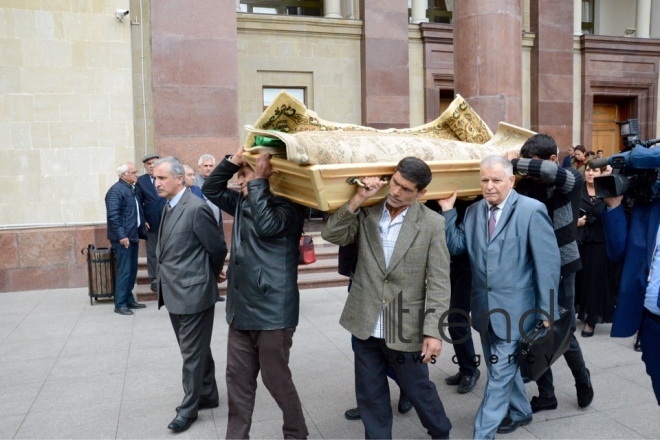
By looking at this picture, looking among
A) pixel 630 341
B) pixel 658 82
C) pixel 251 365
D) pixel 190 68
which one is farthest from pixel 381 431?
pixel 658 82

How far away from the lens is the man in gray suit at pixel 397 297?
3189 mm

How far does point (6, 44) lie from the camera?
332 inches

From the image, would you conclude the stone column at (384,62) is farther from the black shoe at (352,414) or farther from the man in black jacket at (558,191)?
the black shoe at (352,414)

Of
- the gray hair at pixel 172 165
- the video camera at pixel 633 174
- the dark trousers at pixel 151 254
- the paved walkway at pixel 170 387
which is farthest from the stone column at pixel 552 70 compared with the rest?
the gray hair at pixel 172 165

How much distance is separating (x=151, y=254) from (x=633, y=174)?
6.22 m

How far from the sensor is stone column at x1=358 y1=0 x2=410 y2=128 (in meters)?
12.2

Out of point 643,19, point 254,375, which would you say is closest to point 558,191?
point 254,375

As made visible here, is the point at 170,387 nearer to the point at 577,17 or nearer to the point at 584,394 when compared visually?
the point at 584,394

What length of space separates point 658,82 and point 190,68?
12.6 meters

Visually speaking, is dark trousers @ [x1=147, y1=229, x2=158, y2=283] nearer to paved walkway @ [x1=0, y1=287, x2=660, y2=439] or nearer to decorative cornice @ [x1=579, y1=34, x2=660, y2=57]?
paved walkway @ [x1=0, y1=287, x2=660, y2=439]

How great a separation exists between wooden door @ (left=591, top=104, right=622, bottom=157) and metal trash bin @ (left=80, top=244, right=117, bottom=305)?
1266cm

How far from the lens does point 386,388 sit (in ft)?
11.1

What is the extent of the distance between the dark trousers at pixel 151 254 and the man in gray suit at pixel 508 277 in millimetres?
5371

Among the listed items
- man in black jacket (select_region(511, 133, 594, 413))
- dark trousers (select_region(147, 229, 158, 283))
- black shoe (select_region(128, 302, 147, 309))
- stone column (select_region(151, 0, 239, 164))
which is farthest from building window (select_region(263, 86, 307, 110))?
man in black jacket (select_region(511, 133, 594, 413))
